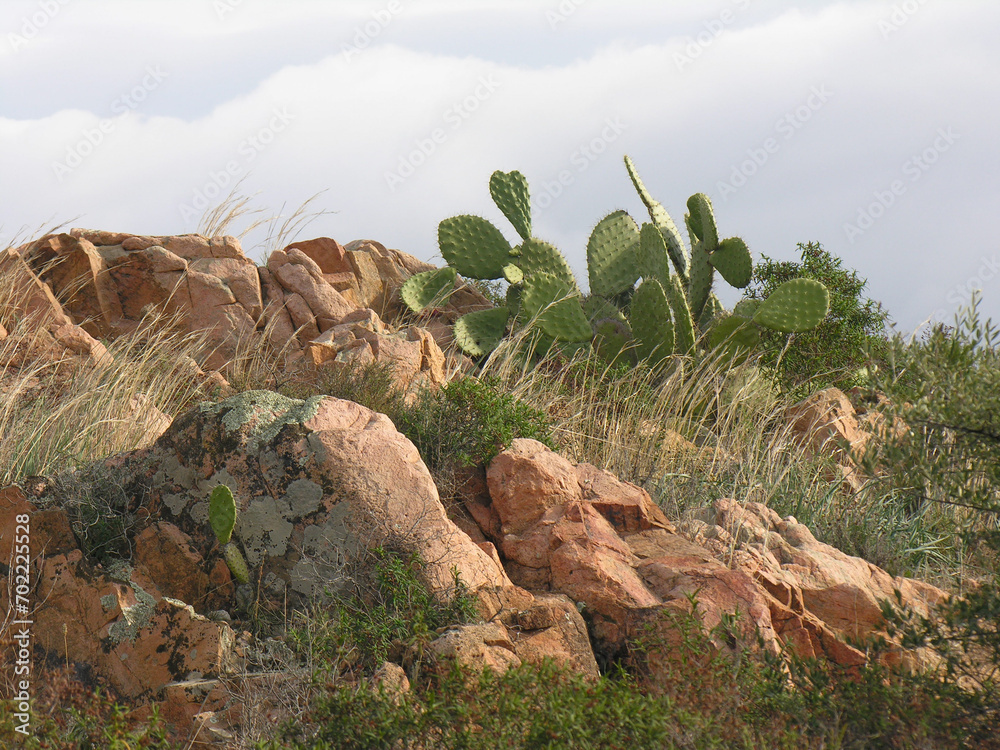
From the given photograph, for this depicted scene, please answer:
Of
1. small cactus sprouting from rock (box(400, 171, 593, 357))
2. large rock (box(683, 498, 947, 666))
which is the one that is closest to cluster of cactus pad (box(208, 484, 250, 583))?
large rock (box(683, 498, 947, 666))

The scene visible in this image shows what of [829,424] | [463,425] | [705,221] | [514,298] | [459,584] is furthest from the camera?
[514,298]

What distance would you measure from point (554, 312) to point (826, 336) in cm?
330

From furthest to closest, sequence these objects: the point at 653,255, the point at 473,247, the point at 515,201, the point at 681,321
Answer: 1. the point at 515,201
2. the point at 473,247
3. the point at 653,255
4. the point at 681,321

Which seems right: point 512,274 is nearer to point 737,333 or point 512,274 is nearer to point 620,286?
point 620,286

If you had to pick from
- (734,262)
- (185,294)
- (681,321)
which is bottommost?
(185,294)

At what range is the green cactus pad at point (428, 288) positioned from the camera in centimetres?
883

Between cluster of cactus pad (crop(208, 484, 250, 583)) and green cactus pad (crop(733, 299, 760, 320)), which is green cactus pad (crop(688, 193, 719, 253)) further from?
cluster of cactus pad (crop(208, 484, 250, 583))

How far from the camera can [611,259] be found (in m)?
9.32

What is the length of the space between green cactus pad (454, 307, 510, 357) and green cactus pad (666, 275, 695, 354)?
170 cm

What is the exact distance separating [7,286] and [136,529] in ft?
14.1

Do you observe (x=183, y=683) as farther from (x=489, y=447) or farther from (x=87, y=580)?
(x=489, y=447)

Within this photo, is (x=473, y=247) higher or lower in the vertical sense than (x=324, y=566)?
higher

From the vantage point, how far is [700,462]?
6422 mm

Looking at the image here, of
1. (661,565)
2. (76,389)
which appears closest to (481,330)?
(76,389)
